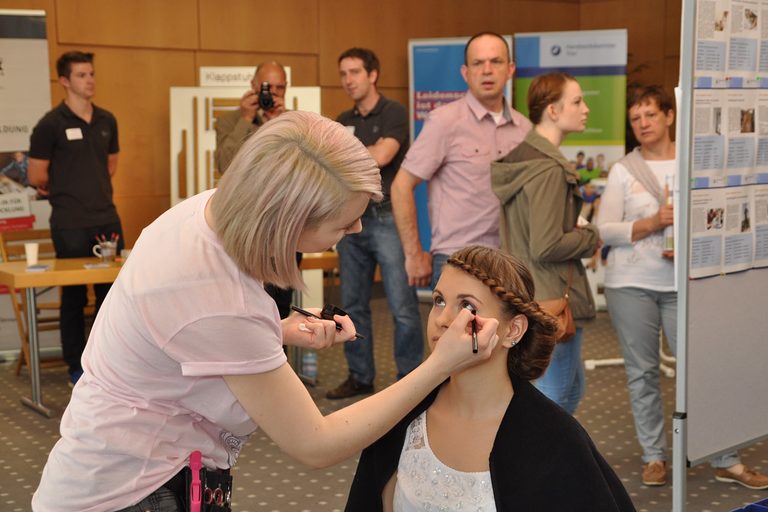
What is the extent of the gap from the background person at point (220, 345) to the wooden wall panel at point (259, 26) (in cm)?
647

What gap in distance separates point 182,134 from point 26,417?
2.71 m

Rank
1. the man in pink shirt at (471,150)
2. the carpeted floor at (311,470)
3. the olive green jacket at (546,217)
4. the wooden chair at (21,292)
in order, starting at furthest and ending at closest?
1. the wooden chair at (21,292)
2. the man in pink shirt at (471,150)
3. the carpeted floor at (311,470)
4. the olive green jacket at (546,217)

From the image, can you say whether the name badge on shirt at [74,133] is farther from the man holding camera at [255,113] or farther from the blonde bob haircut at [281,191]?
the blonde bob haircut at [281,191]

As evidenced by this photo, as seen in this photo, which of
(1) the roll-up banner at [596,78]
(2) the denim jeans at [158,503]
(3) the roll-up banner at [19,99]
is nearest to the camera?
(2) the denim jeans at [158,503]

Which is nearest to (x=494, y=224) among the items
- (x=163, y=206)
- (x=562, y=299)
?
(x=562, y=299)

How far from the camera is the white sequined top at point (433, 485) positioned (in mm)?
1969

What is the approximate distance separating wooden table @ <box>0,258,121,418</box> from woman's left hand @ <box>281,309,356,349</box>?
10.5 feet

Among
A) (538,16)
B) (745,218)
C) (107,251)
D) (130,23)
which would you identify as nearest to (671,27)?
(538,16)

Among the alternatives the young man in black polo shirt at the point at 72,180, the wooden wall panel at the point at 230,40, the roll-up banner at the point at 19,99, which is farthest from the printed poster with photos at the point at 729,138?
the wooden wall panel at the point at 230,40

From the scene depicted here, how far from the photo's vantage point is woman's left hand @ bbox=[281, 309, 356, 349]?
69.7 inches

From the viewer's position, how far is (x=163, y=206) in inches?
305

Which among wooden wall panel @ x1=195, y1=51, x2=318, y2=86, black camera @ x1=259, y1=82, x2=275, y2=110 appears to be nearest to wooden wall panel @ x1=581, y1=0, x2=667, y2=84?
wooden wall panel @ x1=195, y1=51, x2=318, y2=86

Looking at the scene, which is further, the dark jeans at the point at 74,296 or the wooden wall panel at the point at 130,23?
the wooden wall panel at the point at 130,23

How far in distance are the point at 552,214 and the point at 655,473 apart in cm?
120
